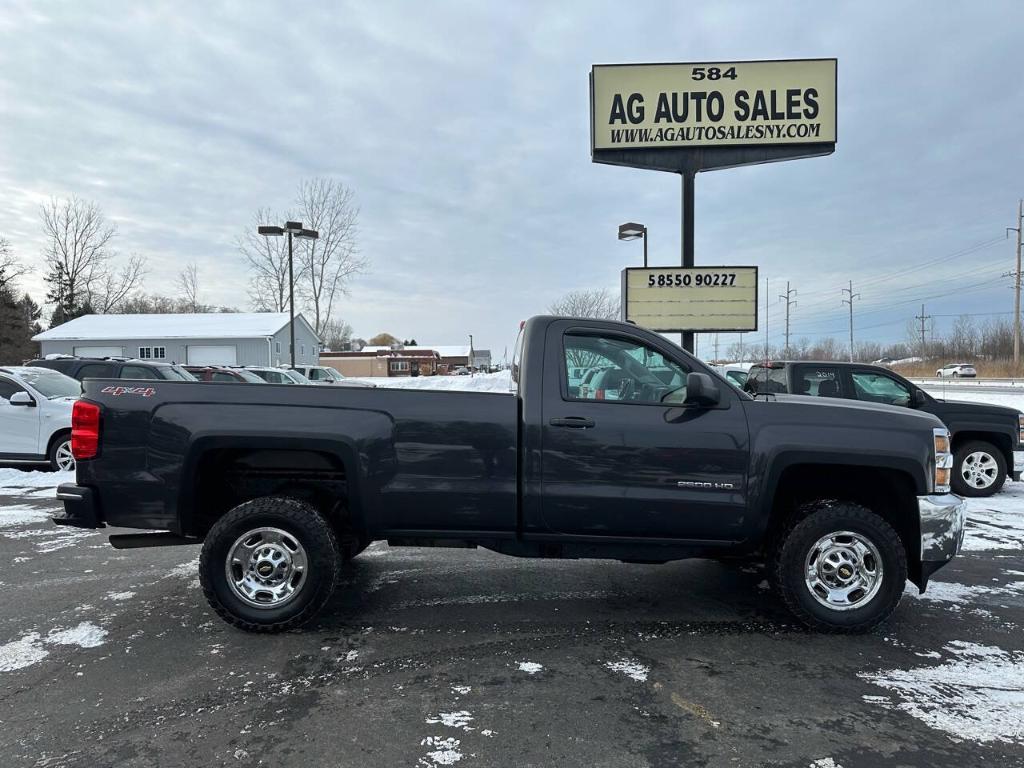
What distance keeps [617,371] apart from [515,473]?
37.1 inches

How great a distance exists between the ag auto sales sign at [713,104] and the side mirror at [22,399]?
9938mm

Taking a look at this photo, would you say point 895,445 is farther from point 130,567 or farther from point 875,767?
point 130,567

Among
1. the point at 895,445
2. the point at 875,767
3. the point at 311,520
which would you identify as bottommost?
the point at 875,767

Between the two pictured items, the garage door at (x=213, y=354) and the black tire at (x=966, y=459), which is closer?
the black tire at (x=966, y=459)

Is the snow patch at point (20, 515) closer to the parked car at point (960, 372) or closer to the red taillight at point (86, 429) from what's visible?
the red taillight at point (86, 429)

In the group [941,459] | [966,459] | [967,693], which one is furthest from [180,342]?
[967,693]

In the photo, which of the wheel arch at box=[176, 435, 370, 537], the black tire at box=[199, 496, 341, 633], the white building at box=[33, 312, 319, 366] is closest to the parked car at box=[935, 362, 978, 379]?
the white building at box=[33, 312, 319, 366]

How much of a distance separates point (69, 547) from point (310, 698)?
13.7 feet

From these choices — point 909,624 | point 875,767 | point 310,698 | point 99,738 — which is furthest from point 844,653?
point 99,738

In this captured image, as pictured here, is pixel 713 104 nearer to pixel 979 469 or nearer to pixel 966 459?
pixel 966 459

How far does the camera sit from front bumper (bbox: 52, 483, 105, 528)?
12.8ft

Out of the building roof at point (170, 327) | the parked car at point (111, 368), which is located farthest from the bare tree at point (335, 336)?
the parked car at point (111, 368)

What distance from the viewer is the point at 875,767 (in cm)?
258

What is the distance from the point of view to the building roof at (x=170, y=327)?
126 ft
